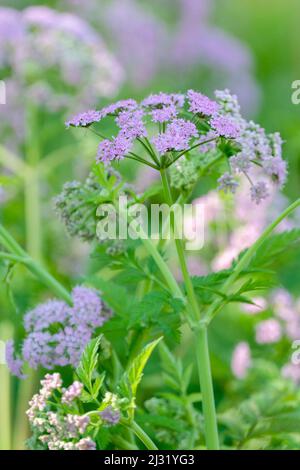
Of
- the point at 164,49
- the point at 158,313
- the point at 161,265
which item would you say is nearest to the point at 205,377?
the point at 158,313

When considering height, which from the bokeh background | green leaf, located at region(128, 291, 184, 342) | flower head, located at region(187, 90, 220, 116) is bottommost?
green leaf, located at region(128, 291, 184, 342)

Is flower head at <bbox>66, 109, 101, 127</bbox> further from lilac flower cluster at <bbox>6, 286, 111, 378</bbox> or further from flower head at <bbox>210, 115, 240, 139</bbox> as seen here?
lilac flower cluster at <bbox>6, 286, 111, 378</bbox>

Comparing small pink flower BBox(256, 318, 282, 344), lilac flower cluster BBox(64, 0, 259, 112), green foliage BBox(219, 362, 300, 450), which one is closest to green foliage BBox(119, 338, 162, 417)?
green foliage BBox(219, 362, 300, 450)

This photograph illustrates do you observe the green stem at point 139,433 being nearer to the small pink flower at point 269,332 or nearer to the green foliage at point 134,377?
the green foliage at point 134,377

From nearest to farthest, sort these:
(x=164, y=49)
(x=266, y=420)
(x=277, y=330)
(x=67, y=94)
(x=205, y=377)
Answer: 1. (x=205, y=377)
2. (x=266, y=420)
3. (x=277, y=330)
4. (x=67, y=94)
5. (x=164, y=49)

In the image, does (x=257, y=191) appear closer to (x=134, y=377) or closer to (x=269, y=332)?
(x=134, y=377)

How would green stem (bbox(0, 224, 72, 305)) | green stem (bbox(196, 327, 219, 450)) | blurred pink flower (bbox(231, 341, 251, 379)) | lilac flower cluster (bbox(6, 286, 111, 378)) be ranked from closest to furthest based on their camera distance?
green stem (bbox(196, 327, 219, 450)) < lilac flower cluster (bbox(6, 286, 111, 378)) < green stem (bbox(0, 224, 72, 305)) < blurred pink flower (bbox(231, 341, 251, 379))
